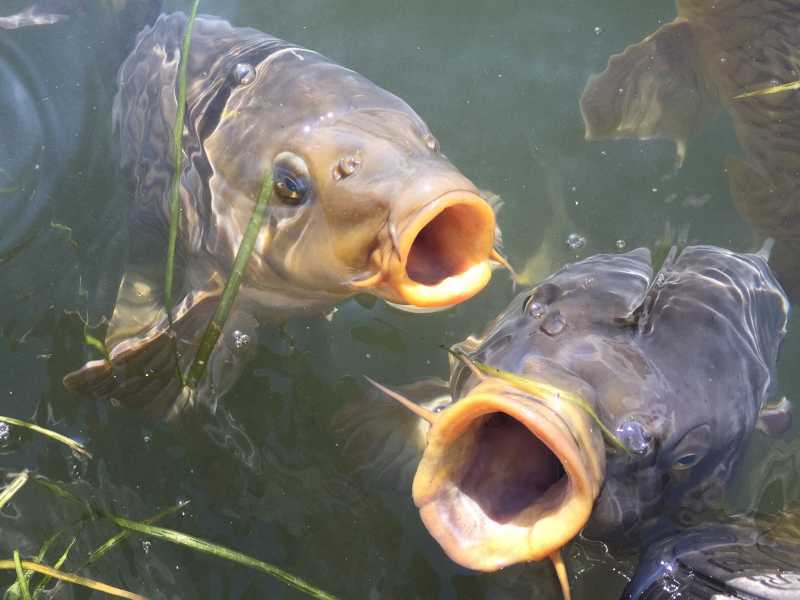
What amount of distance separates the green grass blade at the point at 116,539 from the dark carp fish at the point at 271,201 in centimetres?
47

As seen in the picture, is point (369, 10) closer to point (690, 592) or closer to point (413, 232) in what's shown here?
point (413, 232)

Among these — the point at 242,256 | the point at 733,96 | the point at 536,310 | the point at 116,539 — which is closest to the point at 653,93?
the point at 733,96

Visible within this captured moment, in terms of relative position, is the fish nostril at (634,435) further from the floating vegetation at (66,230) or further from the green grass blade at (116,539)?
the floating vegetation at (66,230)

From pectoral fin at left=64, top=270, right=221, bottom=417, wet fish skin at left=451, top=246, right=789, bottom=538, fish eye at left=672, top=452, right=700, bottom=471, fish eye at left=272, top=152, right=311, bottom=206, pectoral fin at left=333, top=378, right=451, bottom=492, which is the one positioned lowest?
pectoral fin at left=333, top=378, right=451, bottom=492

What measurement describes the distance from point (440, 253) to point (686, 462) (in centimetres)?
98

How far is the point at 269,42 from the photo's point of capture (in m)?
3.38

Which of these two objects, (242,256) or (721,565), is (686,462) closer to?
(721,565)

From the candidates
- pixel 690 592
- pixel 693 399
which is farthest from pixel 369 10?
pixel 690 592

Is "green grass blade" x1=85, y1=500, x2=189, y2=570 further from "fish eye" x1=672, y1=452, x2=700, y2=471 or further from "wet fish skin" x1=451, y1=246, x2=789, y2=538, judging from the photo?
"fish eye" x1=672, y1=452, x2=700, y2=471

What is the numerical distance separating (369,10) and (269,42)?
5.46 ft

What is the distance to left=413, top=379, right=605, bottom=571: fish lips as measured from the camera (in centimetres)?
203

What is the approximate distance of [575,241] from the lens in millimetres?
4316

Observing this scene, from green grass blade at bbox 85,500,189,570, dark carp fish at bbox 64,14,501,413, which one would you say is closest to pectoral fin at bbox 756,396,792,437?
dark carp fish at bbox 64,14,501,413

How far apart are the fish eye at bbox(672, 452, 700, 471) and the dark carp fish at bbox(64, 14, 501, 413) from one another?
833 mm
